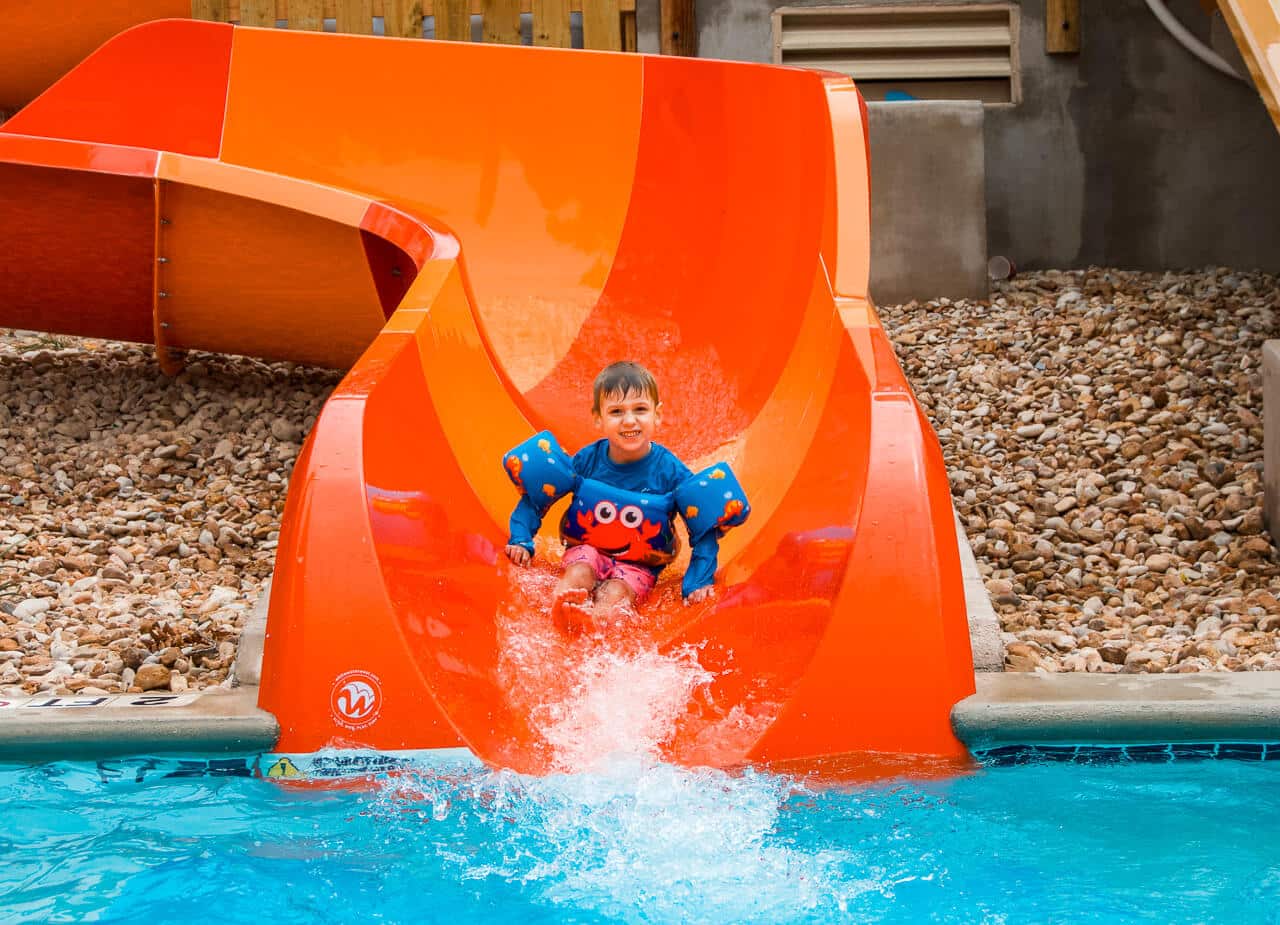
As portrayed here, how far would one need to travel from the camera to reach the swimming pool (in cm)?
196

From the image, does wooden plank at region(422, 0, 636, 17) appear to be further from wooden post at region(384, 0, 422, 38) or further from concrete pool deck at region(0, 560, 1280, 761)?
concrete pool deck at region(0, 560, 1280, 761)

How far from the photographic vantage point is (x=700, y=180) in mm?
4648

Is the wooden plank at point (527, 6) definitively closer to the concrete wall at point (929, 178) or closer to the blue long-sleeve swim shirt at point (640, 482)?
the concrete wall at point (929, 178)

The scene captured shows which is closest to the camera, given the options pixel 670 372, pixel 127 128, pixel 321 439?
pixel 321 439

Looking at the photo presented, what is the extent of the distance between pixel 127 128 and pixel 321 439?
2.59m

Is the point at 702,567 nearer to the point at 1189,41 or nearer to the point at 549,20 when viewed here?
the point at 549,20

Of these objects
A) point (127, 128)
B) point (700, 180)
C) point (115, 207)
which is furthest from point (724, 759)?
point (127, 128)

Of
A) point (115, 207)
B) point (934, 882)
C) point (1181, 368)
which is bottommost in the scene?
point (934, 882)

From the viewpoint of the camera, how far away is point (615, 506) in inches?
119

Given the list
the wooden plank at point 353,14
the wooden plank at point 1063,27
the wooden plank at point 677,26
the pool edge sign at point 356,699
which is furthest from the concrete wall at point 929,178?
the pool edge sign at point 356,699

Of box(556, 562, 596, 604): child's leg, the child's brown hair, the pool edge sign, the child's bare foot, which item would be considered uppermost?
the child's brown hair

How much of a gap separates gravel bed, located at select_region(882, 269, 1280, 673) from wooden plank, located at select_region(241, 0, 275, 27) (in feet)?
9.48

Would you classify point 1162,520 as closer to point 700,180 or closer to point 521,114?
point 700,180

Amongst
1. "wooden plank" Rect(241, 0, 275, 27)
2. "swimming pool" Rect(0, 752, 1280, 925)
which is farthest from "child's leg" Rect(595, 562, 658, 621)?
"wooden plank" Rect(241, 0, 275, 27)
